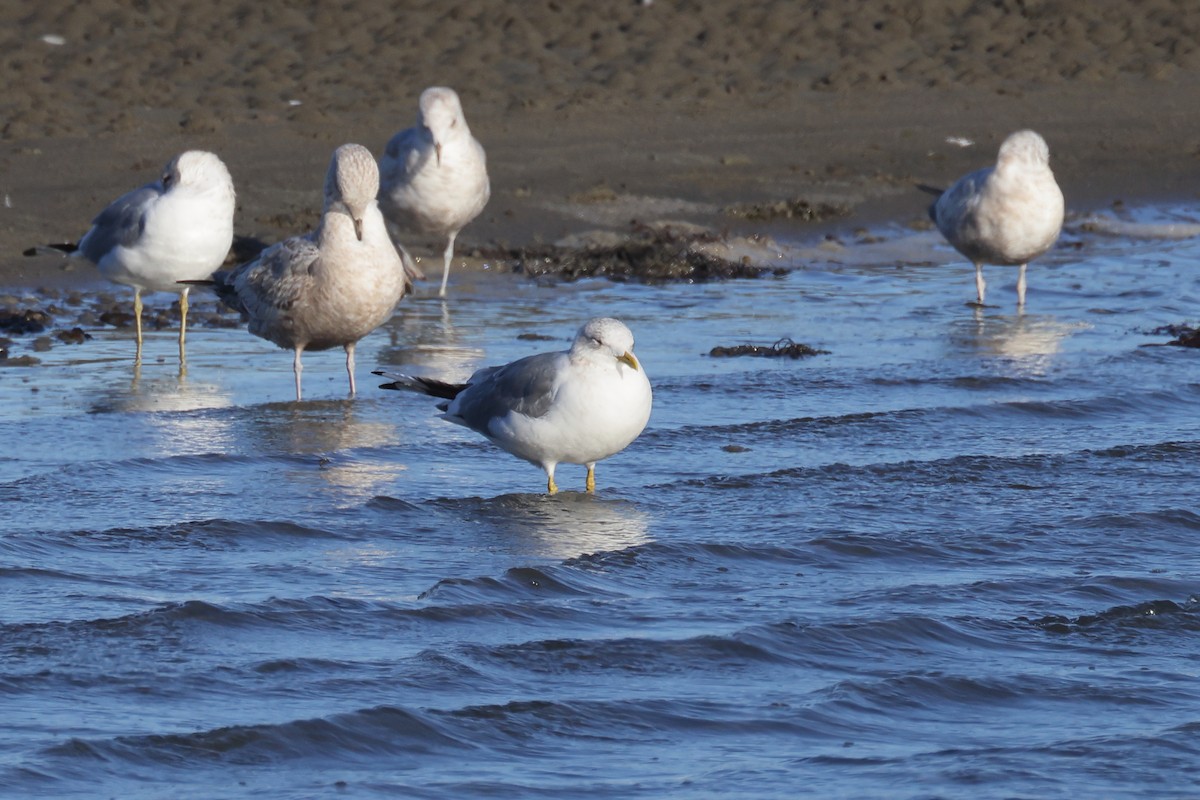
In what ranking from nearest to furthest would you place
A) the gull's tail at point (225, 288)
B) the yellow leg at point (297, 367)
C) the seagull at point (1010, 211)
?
1. the yellow leg at point (297, 367)
2. the gull's tail at point (225, 288)
3. the seagull at point (1010, 211)

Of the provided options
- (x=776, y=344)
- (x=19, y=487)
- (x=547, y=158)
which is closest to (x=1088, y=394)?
(x=776, y=344)

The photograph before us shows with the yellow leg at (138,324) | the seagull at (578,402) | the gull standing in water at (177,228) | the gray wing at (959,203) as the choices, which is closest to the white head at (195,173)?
the gull standing in water at (177,228)

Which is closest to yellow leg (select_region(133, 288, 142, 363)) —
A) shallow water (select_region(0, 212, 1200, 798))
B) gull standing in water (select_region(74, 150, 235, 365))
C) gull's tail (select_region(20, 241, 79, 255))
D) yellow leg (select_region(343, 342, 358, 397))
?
gull standing in water (select_region(74, 150, 235, 365))

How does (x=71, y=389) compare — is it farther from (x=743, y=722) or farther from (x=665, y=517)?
(x=743, y=722)

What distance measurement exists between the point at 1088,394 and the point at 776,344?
171cm

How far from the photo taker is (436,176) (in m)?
12.3

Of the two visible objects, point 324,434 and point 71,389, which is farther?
point 71,389

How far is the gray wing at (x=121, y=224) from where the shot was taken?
9883mm

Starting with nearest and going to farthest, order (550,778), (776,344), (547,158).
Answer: (550,778) < (776,344) < (547,158)

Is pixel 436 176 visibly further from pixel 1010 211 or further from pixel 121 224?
pixel 1010 211

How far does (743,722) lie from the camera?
190 inches

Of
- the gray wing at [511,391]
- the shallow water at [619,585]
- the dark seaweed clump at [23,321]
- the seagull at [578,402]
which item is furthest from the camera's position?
the dark seaweed clump at [23,321]

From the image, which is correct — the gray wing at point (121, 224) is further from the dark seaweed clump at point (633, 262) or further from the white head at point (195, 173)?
the dark seaweed clump at point (633, 262)

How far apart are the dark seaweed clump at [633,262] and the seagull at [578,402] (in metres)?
5.80
